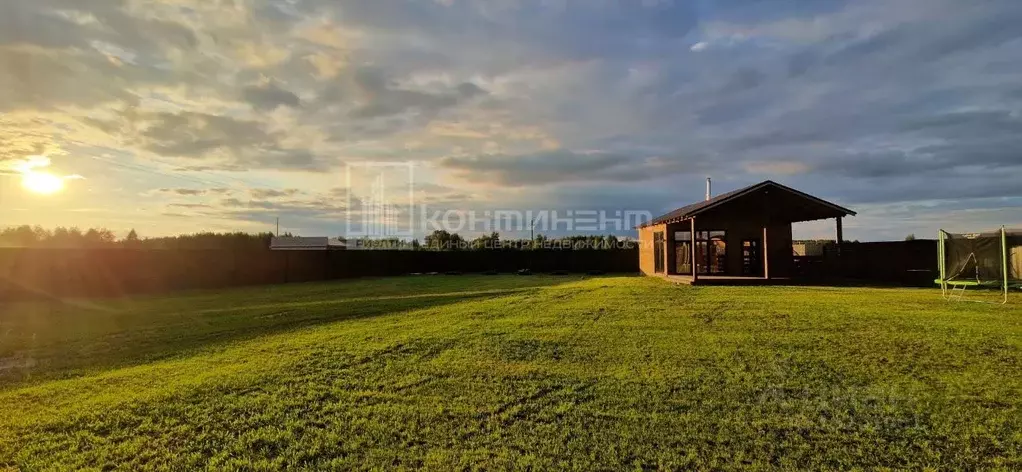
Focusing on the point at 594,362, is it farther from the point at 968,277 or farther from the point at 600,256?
the point at 600,256

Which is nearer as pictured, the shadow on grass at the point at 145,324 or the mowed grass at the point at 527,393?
the mowed grass at the point at 527,393

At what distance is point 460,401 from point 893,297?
12.4 metres

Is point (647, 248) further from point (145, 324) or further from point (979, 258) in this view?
point (145, 324)

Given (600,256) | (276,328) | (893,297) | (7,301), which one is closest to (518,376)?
(276,328)

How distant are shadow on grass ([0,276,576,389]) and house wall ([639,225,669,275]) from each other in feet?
32.7

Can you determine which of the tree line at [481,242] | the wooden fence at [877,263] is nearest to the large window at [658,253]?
the wooden fence at [877,263]

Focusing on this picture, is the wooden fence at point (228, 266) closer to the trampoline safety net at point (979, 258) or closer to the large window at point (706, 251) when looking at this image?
the large window at point (706, 251)

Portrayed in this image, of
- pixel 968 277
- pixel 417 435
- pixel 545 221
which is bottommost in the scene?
pixel 417 435

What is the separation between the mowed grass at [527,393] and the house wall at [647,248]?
13.3 meters

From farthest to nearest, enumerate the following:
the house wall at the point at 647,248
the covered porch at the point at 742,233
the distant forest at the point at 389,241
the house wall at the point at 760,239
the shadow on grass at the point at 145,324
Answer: the distant forest at the point at 389,241
the house wall at the point at 647,248
the house wall at the point at 760,239
the covered porch at the point at 742,233
the shadow on grass at the point at 145,324

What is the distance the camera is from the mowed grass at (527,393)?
151 inches

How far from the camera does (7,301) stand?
15.2 meters

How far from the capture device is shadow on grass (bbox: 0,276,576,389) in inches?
279

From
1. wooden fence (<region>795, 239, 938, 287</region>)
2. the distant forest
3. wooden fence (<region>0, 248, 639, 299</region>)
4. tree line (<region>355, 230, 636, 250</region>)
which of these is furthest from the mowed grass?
tree line (<region>355, 230, 636, 250</region>)
